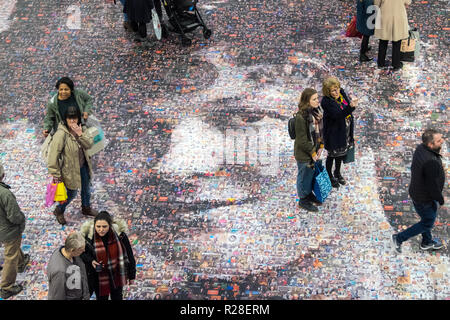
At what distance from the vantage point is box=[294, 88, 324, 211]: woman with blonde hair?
19.4 ft

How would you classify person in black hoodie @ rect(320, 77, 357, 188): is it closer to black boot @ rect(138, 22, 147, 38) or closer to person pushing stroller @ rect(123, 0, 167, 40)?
person pushing stroller @ rect(123, 0, 167, 40)

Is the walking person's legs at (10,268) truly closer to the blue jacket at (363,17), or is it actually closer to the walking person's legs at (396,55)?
the blue jacket at (363,17)

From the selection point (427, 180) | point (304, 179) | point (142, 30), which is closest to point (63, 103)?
point (304, 179)

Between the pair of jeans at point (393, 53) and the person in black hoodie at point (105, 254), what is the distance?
5.11m

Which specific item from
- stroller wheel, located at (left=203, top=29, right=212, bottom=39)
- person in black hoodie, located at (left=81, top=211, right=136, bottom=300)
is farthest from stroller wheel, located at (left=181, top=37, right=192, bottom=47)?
person in black hoodie, located at (left=81, top=211, right=136, bottom=300)

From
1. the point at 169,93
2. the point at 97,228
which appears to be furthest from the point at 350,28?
the point at 97,228

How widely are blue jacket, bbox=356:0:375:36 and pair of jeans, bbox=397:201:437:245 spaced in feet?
11.6

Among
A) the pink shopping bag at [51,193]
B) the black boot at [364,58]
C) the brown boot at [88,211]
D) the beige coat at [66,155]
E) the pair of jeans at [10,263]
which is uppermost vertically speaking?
the beige coat at [66,155]

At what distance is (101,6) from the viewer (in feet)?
34.2

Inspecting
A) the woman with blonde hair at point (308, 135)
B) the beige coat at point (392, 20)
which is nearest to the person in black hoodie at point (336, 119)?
the woman with blonde hair at point (308, 135)

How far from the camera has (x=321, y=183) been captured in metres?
6.28

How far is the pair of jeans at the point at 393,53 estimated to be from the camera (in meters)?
8.38

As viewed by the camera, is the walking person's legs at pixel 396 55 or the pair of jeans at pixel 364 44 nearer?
the walking person's legs at pixel 396 55

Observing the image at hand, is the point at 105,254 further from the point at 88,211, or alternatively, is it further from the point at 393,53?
the point at 393,53
